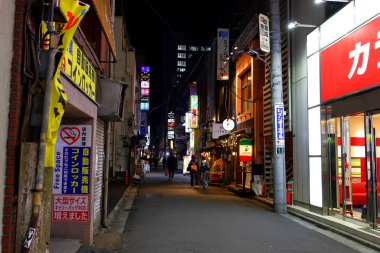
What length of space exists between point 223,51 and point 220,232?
705 inches

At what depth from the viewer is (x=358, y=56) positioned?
33.7ft

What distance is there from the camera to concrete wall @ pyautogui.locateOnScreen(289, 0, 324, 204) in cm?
1356

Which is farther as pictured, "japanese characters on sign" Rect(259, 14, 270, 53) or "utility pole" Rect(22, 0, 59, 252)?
"japanese characters on sign" Rect(259, 14, 270, 53)

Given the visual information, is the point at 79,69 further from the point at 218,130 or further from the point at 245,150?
the point at 218,130

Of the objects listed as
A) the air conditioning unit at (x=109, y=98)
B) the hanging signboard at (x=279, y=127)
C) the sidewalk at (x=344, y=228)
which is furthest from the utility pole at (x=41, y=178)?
the hanging signboard at (x=279, y=127)

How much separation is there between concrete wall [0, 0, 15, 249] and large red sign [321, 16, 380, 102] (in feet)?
26.9

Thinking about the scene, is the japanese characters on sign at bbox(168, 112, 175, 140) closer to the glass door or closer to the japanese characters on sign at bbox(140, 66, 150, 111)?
the japanese characters on sign at bbox(140, 66, 150, 111)

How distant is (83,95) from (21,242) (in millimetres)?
3294

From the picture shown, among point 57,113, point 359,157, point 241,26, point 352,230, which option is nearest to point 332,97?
point 359,157

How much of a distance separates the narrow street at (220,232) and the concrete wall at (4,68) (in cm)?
454

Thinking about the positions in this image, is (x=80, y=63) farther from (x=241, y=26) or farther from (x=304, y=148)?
(x=241, y=26)

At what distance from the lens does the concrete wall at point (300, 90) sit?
13.6 meters

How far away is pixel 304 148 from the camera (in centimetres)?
1373

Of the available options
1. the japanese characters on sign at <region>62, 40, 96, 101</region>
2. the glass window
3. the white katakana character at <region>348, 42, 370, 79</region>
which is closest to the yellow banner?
the japanese characters on sign at <region>62, 40, 96, 101</region>
